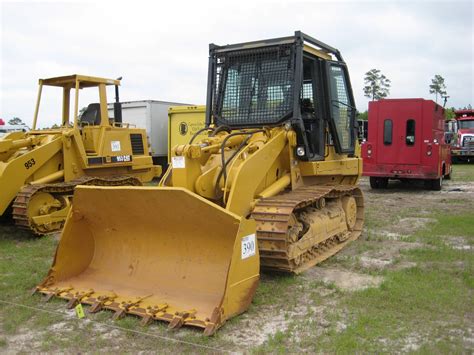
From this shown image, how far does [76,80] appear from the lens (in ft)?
31.0

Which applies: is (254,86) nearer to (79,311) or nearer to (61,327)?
(79,311)

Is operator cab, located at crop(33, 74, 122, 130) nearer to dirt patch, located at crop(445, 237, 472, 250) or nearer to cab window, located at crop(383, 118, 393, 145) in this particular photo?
dirt patch, located at crop(445, 237, 472, 250)

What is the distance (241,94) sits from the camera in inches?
274

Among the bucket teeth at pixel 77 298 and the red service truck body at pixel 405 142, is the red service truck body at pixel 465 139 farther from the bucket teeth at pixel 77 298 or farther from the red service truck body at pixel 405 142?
the bucket teeth at pixel 77 298

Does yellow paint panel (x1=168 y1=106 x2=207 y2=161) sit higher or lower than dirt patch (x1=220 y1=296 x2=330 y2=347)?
higher

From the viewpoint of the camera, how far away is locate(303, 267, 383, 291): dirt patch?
5473 millimetres

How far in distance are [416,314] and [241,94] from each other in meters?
3.65

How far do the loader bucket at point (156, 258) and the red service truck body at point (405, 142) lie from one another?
10185 mm

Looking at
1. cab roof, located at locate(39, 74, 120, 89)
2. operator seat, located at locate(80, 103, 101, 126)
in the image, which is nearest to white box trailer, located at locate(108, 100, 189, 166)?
operator seat, located at locate(80, 103, 101, 126)

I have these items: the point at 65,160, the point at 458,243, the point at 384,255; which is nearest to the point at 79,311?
the point at 384,255

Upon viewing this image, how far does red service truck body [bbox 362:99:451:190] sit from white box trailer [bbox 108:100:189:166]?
740 centimetres

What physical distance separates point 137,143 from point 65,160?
5.91ft

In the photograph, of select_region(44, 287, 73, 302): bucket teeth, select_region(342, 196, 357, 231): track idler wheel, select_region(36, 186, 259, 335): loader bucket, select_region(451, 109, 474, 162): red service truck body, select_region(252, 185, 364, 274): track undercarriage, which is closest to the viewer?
select_region(36, 186, 259, 335): loader bucket

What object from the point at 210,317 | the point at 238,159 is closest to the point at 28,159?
the point at 238,159
